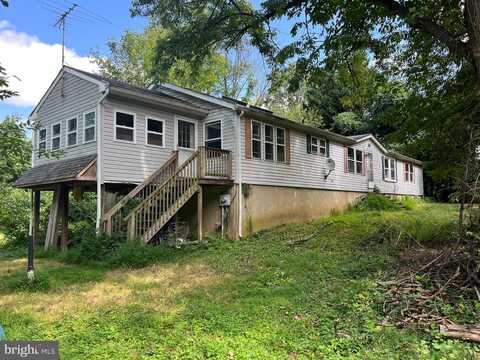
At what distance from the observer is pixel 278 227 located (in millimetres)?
13773

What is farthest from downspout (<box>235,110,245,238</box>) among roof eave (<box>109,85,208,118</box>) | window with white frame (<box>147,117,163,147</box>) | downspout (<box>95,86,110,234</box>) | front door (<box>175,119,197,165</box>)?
downspout (<box>95,86,110,234</box>)

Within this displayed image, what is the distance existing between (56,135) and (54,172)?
1.88 m

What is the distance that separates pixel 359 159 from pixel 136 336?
1761cm

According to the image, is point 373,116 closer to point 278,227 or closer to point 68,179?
point 278,227

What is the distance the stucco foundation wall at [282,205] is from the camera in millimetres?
13078

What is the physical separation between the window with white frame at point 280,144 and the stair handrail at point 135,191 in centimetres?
434

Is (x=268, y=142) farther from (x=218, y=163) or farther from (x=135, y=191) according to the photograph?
(x=135, y=191)

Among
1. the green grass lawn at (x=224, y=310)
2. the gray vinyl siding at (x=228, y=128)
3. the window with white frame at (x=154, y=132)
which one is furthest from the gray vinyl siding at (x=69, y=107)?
the gray vinyl siding at (x=228, y=128)

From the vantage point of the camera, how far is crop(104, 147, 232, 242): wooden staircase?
9.85 m

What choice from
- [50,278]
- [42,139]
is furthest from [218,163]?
[42,139]

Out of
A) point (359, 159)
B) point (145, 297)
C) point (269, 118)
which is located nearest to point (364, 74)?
point (269, 118)

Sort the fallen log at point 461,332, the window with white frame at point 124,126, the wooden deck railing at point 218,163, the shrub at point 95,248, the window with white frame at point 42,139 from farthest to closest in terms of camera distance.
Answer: the window with white frame at point 42,139 < the wooden deck railing at point 218,163 < the window with white frame at point 124,126 < the shrub at point 95,248 < the fallen log at point 461,332

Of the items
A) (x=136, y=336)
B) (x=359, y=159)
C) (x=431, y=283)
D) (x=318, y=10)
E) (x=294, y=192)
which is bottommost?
(x=136, y=336)

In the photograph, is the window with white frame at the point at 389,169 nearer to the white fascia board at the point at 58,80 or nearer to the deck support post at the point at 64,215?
the white fascia board at the point at 58,80
